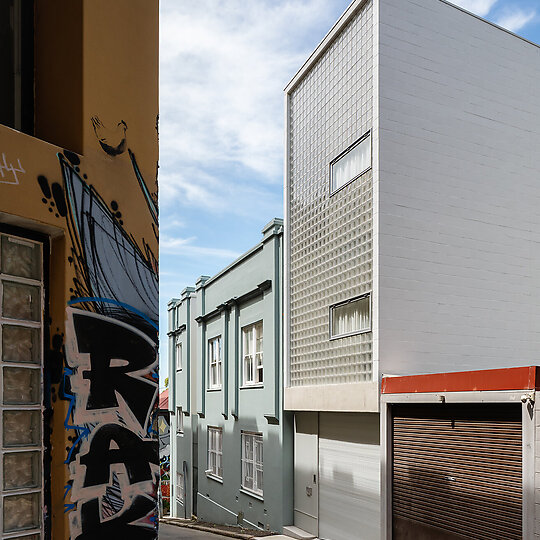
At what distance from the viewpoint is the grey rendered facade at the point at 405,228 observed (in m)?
13.0

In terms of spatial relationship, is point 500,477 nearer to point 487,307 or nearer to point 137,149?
point 487,307

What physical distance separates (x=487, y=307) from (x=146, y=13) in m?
10.5

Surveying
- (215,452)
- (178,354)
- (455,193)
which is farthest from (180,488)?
(455,193)

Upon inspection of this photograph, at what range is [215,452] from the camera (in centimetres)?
2223

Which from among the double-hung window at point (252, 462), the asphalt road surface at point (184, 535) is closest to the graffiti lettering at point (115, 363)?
the asphalt road surface at point (184, 535)

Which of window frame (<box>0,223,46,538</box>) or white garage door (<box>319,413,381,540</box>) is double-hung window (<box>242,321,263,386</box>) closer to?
white garage door (<box>319,413,381,540</box>)

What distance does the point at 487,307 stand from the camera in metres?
14.1

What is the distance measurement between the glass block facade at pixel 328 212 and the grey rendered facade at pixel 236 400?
115 cm

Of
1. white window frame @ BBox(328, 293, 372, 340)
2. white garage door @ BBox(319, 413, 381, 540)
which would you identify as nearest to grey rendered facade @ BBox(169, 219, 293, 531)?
white garage door @ BBox(319, 413, 381, 540)

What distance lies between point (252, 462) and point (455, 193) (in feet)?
31.5

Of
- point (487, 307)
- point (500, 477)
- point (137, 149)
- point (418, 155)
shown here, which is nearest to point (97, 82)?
point (137, 149)

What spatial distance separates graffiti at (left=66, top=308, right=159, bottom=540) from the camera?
4.71m

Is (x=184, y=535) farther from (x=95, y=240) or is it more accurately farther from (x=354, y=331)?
(x=95, y=240)

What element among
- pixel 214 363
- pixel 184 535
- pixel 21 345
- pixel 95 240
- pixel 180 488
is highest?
pixel 95 240
